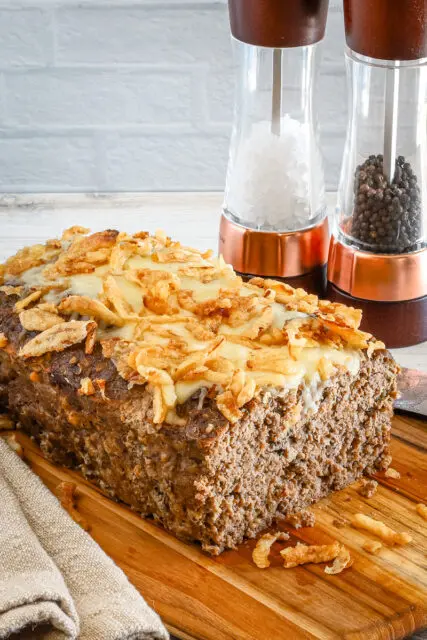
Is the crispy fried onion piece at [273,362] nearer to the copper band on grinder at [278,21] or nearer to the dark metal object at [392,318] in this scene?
the dark metal object at [392,318]

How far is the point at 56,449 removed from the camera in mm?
2723

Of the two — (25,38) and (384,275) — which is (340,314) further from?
(25,38)

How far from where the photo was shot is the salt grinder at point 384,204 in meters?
3.13

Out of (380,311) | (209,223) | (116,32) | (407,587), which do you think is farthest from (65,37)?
(407,587)

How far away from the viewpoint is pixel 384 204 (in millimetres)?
3209

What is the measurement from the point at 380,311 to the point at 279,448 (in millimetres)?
924

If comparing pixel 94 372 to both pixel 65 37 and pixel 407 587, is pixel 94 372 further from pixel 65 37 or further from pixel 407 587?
pixel 65 37

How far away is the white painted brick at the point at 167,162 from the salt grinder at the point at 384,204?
144cm

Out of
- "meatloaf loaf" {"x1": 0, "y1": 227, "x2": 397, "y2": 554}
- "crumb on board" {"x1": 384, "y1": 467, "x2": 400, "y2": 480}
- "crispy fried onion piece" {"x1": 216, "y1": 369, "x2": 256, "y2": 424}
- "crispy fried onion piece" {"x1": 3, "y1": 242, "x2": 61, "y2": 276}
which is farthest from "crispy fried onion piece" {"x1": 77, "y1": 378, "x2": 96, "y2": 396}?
"crumb on board" {"x1": 384, "y1": 467, "x2": 400, "y2": 480}

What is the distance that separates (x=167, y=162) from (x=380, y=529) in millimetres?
2571

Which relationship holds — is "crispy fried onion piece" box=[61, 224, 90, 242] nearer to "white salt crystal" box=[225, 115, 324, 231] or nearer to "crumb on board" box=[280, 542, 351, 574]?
"white salt crystal" box=[225, 115, 324, 231]

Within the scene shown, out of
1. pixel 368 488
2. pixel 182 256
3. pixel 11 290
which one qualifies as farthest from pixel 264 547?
pixel 11 290

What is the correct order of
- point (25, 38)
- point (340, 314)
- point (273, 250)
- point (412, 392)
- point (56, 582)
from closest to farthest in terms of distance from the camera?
point (56, 582), point (340, 314), point (412, 392), point (273, 250), point (25, 38)

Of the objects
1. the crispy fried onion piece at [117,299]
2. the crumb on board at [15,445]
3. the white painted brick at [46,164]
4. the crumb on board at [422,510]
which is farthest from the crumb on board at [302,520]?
the white painted brick at [46,164]
